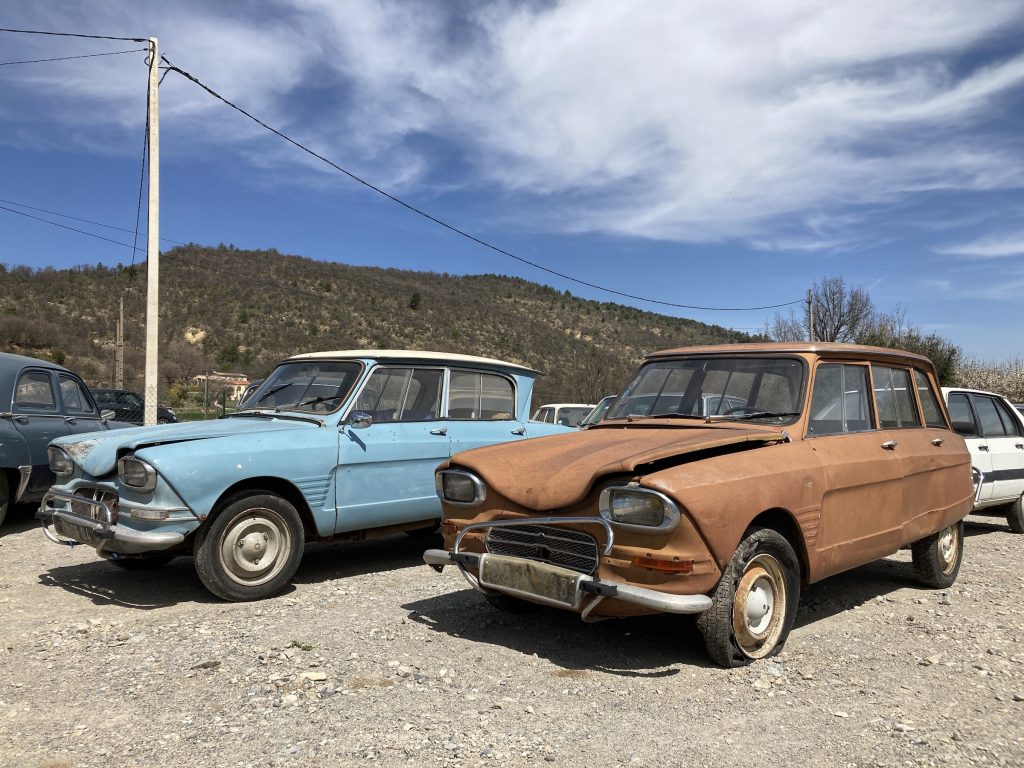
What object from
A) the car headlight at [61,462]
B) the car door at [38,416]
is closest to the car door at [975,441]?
→ the car headlight at [61,462]

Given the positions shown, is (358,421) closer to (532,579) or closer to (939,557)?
(532,579)

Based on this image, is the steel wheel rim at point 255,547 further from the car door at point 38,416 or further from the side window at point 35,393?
the side window at point 35,393

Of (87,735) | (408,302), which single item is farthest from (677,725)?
(408,302)

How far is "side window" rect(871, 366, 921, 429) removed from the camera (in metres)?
5.25

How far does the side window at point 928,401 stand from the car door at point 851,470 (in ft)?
3.00

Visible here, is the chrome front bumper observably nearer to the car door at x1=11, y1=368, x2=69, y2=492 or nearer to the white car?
the car door at x1=11, y1=368, x2=69, y2=492

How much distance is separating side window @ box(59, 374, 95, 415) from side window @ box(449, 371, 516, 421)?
185 inches

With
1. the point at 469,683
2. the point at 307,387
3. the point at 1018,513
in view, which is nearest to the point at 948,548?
the point at 1018,513

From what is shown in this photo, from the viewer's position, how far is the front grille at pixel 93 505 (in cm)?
499

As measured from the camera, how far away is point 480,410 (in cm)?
701

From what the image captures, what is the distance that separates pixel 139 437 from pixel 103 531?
688 millimetres

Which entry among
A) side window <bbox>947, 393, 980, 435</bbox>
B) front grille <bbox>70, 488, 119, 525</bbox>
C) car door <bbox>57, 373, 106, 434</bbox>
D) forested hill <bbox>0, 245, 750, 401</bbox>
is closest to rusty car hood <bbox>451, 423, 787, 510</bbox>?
front grille <bbox>70, 488, 119, 525</bbox>

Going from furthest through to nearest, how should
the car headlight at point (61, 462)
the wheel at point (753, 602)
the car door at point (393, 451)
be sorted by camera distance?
the car door at point (393, 451) < the car headlight at point (61, 462) < the wheel at point (753, 602)

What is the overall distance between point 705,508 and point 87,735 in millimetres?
2853
